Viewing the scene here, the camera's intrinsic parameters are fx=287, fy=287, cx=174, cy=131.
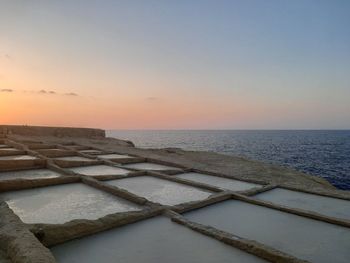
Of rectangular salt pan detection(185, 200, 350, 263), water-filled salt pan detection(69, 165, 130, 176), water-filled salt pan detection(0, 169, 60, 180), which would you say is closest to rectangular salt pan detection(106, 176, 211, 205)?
rectangular salt pan detection(185, 200, 350, 263)

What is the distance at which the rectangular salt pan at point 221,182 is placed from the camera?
308 inches

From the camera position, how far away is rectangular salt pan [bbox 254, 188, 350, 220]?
5984 mm

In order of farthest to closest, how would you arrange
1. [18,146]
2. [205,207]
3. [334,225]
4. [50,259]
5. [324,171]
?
[324,171], [18,146], [205,207], [334,225], [50,259]

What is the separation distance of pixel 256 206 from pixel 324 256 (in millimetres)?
2202

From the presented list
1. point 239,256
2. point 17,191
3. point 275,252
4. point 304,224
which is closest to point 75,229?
point 239,256

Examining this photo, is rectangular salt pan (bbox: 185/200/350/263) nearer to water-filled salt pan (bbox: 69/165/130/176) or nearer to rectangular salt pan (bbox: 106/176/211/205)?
rectangular salt pan (bbox: 106/176/211/205)

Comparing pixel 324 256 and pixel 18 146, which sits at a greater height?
pixel 18 146

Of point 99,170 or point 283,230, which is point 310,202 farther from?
point 99,170

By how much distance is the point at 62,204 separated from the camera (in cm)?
575

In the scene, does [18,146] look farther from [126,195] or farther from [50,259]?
[50,259]

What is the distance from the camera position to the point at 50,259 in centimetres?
306

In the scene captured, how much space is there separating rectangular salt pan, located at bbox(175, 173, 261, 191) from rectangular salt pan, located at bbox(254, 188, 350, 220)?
702 millimetres

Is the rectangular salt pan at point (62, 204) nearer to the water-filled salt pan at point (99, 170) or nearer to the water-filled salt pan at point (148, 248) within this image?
the water-filled salt pan at point (148, 248)

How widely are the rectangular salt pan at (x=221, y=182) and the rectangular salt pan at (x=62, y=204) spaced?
3.06m
